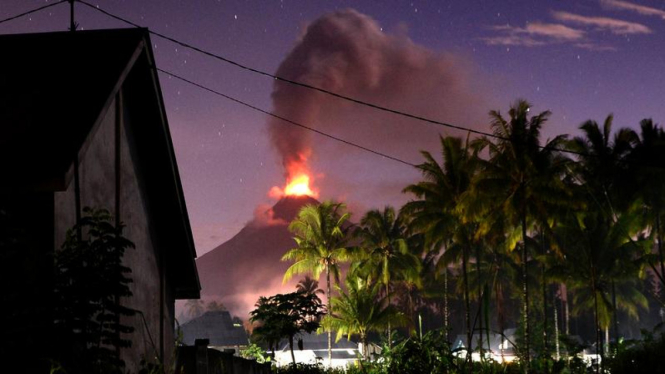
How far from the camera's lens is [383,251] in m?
79.9

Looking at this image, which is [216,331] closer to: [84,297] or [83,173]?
[83,173]

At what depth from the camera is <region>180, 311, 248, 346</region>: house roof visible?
87.0m

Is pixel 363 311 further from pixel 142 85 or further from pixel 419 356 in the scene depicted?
pixel 142 85

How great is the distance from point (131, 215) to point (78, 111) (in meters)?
2.78

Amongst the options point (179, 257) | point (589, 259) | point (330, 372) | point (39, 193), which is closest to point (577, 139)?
point (589, 259)

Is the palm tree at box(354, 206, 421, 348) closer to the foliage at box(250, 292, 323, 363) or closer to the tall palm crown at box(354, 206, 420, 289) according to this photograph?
the tall palm crown at box(354, 206, 420, 289)

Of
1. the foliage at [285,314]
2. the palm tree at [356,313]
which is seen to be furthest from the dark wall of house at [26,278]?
the palm tree at [356,313]

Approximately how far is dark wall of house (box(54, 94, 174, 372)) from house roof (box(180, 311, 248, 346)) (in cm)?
7504

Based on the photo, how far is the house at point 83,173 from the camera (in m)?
6.72

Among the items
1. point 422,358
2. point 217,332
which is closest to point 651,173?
point 422,358

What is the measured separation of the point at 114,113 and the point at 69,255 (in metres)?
3.21

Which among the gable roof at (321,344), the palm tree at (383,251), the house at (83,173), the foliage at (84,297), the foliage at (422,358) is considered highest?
the palm tree at (383,251)

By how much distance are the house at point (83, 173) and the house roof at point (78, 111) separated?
0.04ft

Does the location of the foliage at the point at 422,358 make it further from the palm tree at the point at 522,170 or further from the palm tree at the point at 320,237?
the palm tree at the point at 320,237
